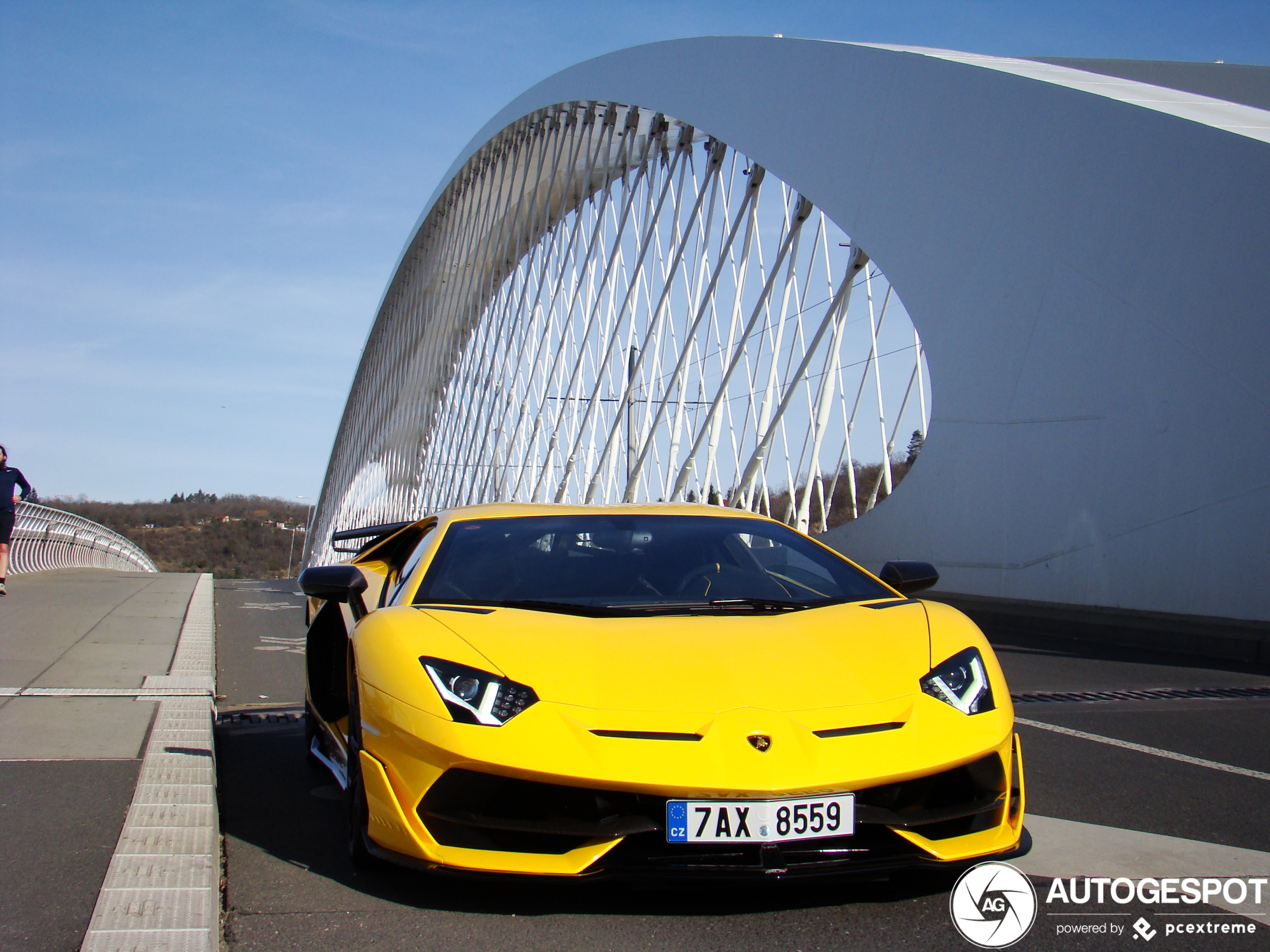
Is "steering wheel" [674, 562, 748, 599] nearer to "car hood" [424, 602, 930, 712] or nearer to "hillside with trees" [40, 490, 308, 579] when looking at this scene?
"car hood" [424, 602, 930, 712]

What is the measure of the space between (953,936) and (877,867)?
225mm

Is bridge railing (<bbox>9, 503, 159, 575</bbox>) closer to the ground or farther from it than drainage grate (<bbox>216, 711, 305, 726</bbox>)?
farther from it

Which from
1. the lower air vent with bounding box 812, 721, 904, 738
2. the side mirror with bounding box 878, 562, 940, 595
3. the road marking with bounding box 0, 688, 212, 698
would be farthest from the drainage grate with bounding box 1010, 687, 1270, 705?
the road marking with bounding box 0, 688, 212, 698

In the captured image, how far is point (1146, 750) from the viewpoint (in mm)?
4906

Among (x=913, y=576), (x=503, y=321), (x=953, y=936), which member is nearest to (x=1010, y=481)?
(x=913, y=576)

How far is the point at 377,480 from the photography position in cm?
6012

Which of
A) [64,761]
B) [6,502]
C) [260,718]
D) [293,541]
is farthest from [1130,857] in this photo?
[293,541]

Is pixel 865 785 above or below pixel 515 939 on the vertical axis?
above

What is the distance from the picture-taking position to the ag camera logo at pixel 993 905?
2592 millimetres

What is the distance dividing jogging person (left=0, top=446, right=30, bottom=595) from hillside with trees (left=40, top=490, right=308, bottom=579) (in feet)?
263

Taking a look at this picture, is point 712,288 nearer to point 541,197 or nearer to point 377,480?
point 541,197

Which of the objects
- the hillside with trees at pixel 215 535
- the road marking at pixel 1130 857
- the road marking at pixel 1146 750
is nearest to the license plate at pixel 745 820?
the road marking at pixel 1130 857

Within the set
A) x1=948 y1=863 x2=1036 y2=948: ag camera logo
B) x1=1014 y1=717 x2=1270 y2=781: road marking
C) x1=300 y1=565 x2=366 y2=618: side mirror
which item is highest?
x1=300 y1=565 x2=366 y2=618: side mirror

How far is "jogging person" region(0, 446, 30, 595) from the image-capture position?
12016mm
